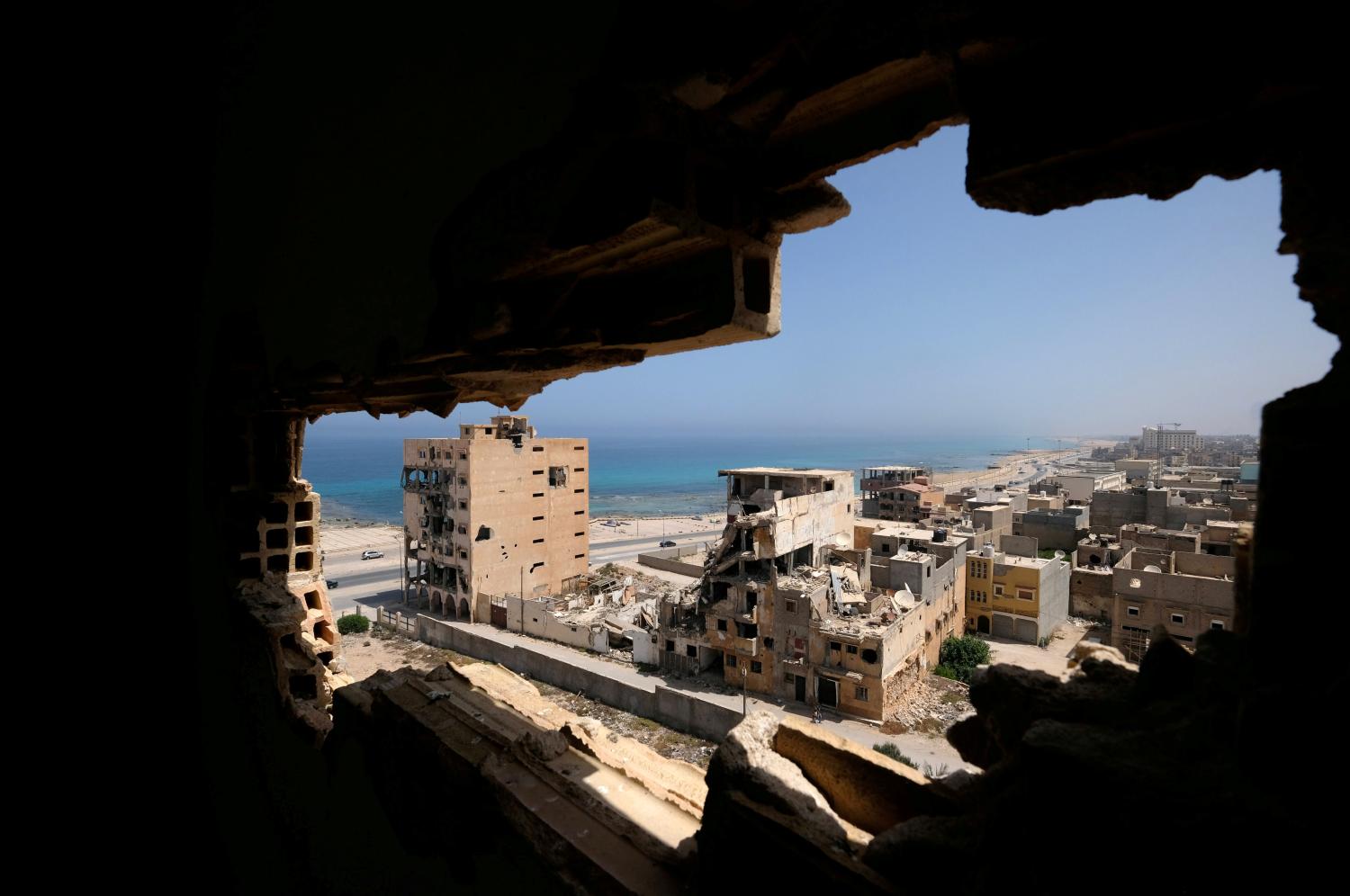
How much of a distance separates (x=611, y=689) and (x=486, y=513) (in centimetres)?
1191

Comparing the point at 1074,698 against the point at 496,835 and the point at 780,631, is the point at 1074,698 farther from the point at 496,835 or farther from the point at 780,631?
the point at 780,631

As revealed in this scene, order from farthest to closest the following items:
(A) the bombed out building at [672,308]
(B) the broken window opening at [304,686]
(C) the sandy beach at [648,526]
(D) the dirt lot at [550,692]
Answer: (C) the sandy beach at [648,526]
(D) the dirt lot at [550,692]
(B) the broken window opening at [304,686]
(A) the bombed out building at [672,308]

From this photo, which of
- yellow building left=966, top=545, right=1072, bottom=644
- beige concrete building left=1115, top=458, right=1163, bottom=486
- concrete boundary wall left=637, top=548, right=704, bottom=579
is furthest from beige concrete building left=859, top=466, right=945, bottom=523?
yellow building left=966, top=545, right=1072, bottom=644

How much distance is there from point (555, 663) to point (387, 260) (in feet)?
66.4

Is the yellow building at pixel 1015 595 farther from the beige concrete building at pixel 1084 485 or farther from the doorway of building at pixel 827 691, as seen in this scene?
the beige concrete building at pixel 1084 485

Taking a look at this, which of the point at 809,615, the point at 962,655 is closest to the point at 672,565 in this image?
the point at 809,615

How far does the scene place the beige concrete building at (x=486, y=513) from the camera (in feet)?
92.2

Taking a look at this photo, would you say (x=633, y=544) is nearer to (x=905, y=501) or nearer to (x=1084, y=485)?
(x=905, y=501)

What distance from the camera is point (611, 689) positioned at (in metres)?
19.5

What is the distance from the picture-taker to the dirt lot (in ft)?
54.4

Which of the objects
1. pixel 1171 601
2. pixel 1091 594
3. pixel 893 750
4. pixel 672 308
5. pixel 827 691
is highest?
pixel 672 308

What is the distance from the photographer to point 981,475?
90875 millimetres

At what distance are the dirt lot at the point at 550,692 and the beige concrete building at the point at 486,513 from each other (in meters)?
3.84

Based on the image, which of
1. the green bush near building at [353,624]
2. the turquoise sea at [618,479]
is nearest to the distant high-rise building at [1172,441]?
the turquoise sea at [618,479]
